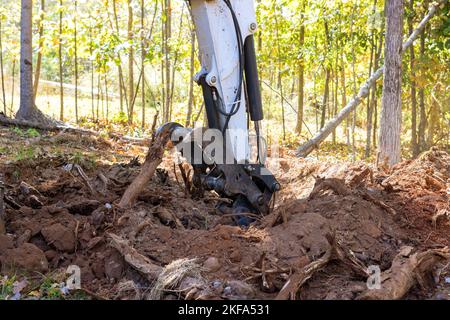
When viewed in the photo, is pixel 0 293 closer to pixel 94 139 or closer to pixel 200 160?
pixel 200 160

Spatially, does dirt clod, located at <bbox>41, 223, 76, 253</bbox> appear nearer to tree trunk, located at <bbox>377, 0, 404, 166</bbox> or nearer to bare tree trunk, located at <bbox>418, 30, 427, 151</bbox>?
tree trunk, located at <bbox>377, 0, 404, 166</bbox>

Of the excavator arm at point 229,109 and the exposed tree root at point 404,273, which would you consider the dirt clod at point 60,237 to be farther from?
the exposed tree root at point 404,273

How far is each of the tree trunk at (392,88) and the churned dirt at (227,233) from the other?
160cm

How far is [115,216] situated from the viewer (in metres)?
4.84

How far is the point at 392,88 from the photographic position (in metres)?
8.37

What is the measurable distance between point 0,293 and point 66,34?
401 inches

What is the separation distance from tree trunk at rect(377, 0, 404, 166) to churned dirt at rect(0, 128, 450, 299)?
160cm

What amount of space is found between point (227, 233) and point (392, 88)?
15.8 ft

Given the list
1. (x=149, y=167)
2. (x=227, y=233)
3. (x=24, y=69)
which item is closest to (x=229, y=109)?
(x=149, y=167)

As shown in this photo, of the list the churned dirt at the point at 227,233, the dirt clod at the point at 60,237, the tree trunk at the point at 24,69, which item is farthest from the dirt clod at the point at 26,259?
the tree trunk at the point at 24,69

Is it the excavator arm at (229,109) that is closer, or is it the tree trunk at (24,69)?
the excavator arm at (229,109)

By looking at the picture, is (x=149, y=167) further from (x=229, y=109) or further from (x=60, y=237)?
(x=60, y=237)

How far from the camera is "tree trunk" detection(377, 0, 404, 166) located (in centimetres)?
816

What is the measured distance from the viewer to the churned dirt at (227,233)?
3.88m
